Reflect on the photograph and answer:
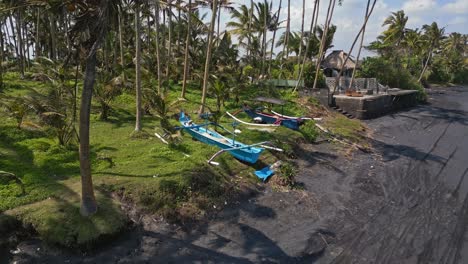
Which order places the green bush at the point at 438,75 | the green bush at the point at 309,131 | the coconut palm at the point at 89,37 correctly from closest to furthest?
the coconut palm at the point at 89,37 < the green bush at the point at 309,131 < the green bush at the point at 438,75

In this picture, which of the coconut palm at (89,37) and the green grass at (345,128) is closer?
the coconut palm at (89,37)

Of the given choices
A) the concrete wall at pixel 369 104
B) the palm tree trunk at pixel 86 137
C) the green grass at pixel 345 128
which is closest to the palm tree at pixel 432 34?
the concrete wall at pixel 369 104

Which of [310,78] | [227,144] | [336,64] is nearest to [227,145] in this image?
[227,144]

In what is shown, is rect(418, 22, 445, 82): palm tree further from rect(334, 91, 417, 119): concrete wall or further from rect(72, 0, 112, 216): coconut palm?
rect(72, 0, 112, 216): coconut palm

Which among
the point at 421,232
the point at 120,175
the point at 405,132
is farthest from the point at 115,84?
the point at 405,132

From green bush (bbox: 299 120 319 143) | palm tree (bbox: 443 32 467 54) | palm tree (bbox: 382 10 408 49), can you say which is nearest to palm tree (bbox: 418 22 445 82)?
palm tree (bbox: 382 10 408 49)

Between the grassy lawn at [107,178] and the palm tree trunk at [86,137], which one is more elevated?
the palm tree trunk at [86,137]

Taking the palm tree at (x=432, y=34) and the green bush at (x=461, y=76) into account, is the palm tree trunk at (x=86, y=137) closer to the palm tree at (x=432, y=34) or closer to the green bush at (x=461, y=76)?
the palm tree at (x=432, y=34)

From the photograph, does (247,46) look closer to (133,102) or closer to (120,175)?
(133,102)
